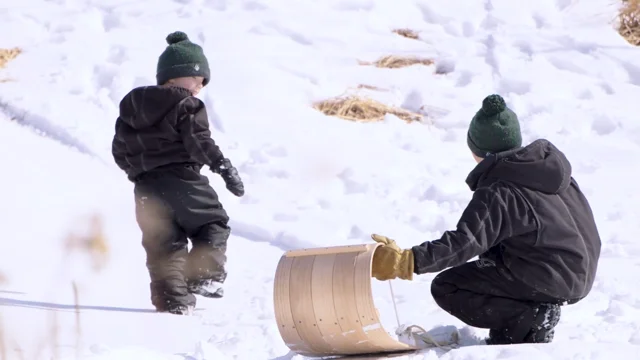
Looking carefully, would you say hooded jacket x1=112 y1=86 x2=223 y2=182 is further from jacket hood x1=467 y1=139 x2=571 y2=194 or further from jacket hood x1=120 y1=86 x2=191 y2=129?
Result: jacket hood x1=467 y1=139 x2=571 y2=194

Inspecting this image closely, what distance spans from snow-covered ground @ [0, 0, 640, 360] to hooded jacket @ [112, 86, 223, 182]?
61cm

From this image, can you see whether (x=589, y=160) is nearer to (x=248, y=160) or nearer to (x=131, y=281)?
(x=248, y=160)

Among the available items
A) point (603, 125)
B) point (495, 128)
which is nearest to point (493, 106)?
point (495, 128)

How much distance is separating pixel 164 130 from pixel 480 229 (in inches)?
65.4

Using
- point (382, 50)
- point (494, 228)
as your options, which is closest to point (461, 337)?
point (494, 228)

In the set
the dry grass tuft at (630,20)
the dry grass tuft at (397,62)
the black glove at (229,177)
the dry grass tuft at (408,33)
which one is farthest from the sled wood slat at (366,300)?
the dry grass tuft at (630,20)

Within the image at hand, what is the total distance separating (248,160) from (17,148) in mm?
1342

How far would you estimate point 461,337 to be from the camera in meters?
3.65

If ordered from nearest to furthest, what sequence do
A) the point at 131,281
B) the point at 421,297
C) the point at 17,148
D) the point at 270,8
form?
1. the point at 421,297
2. the point at 131,281
3. the point at 17,148
4. the point at 270,8

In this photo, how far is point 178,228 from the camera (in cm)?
459

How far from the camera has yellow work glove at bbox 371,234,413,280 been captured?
10.7 ft

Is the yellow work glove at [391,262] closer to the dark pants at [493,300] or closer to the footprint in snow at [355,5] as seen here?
the dark pants at [493,300]

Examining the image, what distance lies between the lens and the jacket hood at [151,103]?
4414mm

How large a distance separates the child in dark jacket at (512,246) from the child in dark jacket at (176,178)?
124cm
